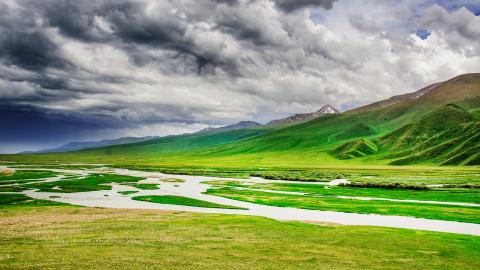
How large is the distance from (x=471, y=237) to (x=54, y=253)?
3968cm

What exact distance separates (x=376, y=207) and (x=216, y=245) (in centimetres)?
4191

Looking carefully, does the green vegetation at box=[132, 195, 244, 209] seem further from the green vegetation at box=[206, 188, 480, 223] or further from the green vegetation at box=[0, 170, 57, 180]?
the green vegetation at box=[0, 170, 57, 180]

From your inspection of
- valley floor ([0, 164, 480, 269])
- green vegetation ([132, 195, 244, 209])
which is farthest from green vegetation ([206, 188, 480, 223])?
green vegetation ([132, 195, 244, 209])

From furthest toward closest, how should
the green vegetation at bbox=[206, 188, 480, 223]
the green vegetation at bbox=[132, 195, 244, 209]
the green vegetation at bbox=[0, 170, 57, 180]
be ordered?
the green vegetation at bbox=[0, 170, 57, 180] < the green vegetation at bbox=[132, 195, 244, 209] < the green vegetation at bbox=[206, 188, 480, 223]

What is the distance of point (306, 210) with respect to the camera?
6391 centimetres

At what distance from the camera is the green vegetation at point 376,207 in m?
55.3

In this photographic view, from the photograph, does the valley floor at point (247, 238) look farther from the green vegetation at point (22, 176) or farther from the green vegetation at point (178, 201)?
the green vegetation at point (22, 176)

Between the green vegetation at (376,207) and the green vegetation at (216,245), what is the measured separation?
16.8 m

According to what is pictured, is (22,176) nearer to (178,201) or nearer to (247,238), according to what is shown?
(178,201)

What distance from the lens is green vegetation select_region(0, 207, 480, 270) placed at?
26.2m

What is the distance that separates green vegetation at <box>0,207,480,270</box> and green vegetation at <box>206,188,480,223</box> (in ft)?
55.2

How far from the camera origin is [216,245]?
32.5 m

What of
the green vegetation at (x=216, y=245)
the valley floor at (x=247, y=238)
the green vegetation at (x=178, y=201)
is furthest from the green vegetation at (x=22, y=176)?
the green vegetation at (x=216, y=245)

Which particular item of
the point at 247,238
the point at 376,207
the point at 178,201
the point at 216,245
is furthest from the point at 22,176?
the point at 216,245
